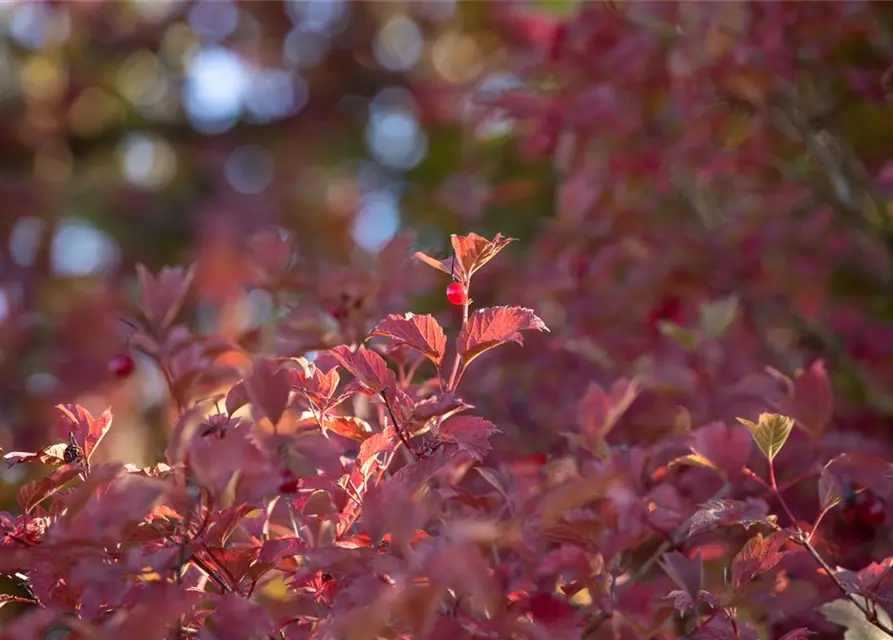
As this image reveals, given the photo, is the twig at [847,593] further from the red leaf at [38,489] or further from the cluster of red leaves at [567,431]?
the red leaf at [38,489]

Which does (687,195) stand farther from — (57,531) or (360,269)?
(57,531)

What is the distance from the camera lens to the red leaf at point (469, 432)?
958mm

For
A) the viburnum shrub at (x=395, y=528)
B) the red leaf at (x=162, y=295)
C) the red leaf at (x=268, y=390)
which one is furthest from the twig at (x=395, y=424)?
the red leaf at (x=162, y=295)

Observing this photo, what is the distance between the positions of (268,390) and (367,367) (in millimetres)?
114

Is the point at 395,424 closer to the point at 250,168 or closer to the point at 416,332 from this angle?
the point at 416,332

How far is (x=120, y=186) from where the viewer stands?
4.31 m

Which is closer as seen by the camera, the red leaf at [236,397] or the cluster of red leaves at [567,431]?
the cluster of red leaves at [567,431]

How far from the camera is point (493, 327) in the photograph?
38.9 inches

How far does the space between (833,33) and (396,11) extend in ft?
10.3

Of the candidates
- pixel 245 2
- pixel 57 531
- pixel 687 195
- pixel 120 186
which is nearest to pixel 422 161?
pixel 245 2

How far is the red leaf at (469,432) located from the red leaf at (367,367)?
0.09 metres

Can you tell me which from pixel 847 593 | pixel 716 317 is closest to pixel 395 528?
pixel 847 593

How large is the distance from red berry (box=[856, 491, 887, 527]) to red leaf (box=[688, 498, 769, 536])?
0.38m

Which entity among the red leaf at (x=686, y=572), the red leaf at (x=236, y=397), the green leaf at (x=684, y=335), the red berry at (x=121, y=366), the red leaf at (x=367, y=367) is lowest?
the red berry at (x=121, y=366)
